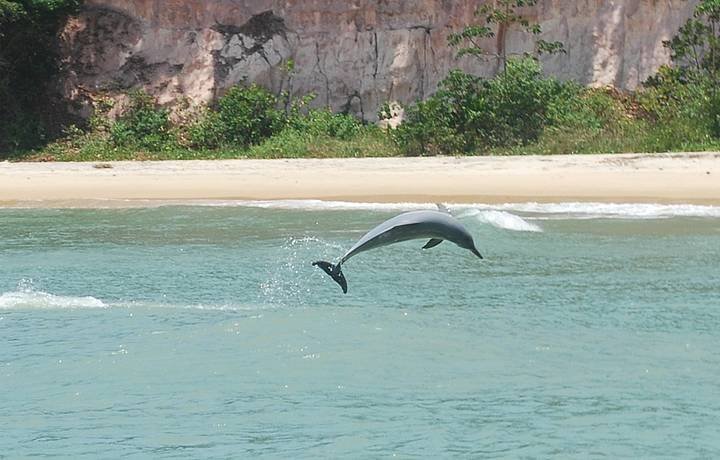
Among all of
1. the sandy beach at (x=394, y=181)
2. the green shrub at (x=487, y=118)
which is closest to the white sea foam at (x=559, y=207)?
the sandy beach at (x=394, y=181)

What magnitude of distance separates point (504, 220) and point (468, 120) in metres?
6.37

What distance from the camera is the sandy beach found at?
17234mm

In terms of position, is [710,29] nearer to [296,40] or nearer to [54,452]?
[296,40]

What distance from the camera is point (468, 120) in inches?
837

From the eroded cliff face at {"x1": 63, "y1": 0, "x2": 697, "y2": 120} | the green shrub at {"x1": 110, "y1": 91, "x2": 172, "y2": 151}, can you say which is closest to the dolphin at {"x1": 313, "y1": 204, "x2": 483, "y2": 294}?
the green shrub at {"x1": 110, "y1": 91, "x2": 172, "y2": 151}

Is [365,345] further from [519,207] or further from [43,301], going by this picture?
[519,207]

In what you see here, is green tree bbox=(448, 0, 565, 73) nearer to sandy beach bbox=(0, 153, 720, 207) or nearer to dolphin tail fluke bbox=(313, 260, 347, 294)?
sandy beach bbox=(0, 153, 720, 207)

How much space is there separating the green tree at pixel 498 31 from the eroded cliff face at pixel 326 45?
0.18 meters

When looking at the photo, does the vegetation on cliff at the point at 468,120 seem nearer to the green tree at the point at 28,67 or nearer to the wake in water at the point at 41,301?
the green tree at the point at 28,67

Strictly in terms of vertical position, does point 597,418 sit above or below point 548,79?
below

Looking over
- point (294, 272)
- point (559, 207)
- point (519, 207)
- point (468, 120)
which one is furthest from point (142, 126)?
point (294, 272)

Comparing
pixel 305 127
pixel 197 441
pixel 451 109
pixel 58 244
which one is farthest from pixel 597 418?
pixel 305 127

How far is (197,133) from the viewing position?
905 inches

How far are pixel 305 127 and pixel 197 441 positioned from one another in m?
15.9
